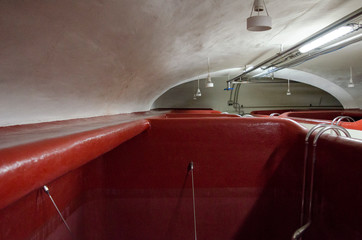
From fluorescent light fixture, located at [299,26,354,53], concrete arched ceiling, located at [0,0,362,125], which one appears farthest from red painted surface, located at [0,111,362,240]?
fluorescent light fixture, located at [299,26,354,53]

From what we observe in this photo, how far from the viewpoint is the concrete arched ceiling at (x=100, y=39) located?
7.23 feet

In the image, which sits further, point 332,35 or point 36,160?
point 332,35

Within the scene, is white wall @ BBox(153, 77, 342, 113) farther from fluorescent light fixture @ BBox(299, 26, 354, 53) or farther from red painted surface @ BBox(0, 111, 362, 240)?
red painted surface @ BBox(0, 111, 362, 240)

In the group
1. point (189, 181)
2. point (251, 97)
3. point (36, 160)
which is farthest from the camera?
point (251, 97)

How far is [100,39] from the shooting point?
3111 mm

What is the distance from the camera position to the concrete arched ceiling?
2205mm

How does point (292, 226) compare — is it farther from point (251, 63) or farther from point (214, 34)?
point (251, 63)

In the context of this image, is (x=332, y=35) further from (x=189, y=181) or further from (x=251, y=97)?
(x=251, y=97)

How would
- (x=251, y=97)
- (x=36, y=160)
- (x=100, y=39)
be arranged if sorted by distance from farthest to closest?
1. (x=251, y=97)
2. (x=100, y=39)
3. (x=36, y=160)

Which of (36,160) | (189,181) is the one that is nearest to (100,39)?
(189,181)

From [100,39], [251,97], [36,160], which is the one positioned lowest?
[36,160]

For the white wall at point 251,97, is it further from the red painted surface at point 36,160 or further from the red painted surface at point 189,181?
the red painted surface at point 36,160

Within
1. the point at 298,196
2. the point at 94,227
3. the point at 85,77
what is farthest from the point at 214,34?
the point at 94,227

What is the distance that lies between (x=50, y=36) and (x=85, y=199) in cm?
152
